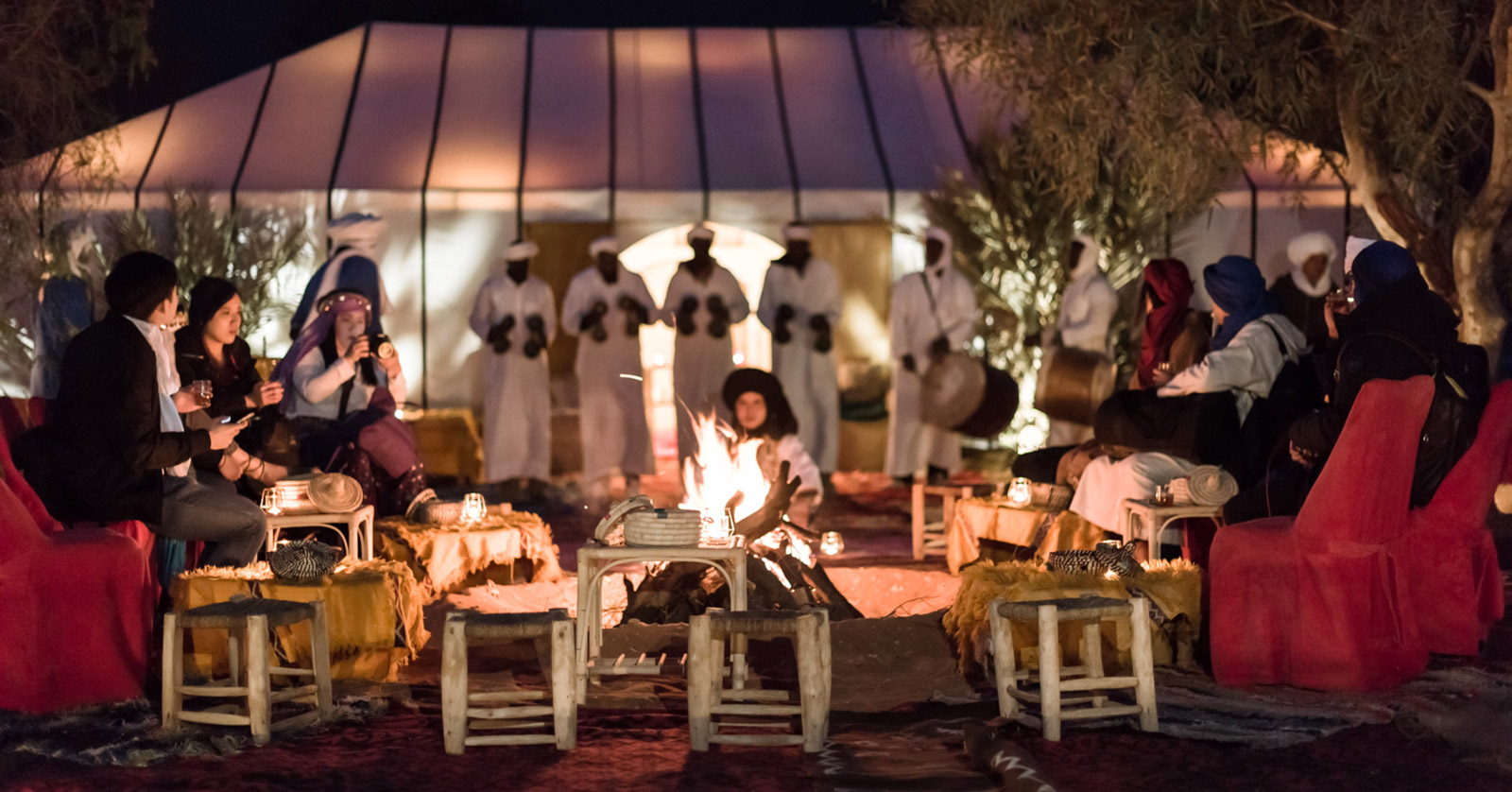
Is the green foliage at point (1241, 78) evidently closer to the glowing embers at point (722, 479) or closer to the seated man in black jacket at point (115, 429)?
the glowing embers at point (722, 479)

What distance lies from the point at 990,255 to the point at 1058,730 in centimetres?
820

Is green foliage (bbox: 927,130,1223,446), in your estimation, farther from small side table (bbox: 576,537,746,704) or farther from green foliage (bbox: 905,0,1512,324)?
small side table (bbox: 576,537,746,704)

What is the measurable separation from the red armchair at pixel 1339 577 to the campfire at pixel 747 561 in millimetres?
1711

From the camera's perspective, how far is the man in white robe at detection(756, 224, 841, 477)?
37.2 ft

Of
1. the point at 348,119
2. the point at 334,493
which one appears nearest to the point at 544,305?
the point at 348,119

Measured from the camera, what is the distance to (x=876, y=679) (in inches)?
222

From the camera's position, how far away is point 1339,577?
5242mm

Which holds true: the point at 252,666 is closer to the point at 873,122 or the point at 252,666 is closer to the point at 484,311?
the point at 484,311

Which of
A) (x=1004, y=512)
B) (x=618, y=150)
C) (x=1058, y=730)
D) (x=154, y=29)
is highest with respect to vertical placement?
(x=154, y=29)

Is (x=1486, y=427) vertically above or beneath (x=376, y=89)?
beneath

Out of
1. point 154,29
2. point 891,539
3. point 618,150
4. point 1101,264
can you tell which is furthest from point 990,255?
point 154,29

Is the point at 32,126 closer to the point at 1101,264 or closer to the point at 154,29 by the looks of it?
the point at 1101,264

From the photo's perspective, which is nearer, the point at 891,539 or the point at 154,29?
the point at 891,539

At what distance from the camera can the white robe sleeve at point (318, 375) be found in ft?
23.8
